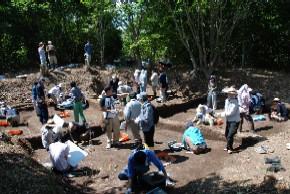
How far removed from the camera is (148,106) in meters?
13.8

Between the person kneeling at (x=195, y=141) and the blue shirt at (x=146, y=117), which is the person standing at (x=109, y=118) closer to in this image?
the blue shirt at (x=146, y=117)

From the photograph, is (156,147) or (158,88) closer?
(156,147)

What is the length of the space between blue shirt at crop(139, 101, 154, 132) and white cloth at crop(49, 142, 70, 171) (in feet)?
7.07

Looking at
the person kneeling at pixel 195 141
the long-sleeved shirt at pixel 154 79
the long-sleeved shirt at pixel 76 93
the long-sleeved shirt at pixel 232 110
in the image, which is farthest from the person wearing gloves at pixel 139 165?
the long-sleeved shirt at pixel 154 79

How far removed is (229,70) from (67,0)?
32.3 ft

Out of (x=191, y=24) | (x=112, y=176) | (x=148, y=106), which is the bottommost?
(x=112, y=176)

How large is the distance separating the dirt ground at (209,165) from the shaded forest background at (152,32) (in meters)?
8.71

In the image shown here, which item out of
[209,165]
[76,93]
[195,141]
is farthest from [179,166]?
[76,93]

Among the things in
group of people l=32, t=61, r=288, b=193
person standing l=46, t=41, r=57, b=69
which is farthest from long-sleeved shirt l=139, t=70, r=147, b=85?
person standing l=46, t=41, r=57, b=69

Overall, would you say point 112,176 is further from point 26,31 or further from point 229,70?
point 26,31

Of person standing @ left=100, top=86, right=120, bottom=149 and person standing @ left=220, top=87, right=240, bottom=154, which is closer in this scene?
person standing @ left=220, top=87, right=240, bottom=154

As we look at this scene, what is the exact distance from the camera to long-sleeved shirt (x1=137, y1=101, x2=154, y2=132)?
13.7 metres

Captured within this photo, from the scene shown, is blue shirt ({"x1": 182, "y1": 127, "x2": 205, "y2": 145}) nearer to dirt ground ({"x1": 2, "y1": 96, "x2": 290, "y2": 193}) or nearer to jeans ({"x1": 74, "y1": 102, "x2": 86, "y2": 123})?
dirt ground ({"x1": 2, "y1": 96, "x2": 290, "y2": 193})

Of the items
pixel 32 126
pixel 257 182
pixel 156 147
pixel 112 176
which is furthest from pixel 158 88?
pixel 257 182
